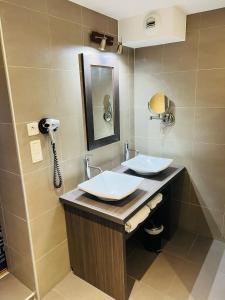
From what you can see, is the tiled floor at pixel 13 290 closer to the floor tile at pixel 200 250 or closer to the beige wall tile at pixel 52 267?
the beige wall tile at pixel 52 267

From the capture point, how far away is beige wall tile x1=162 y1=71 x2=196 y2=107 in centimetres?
220

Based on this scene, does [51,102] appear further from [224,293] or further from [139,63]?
[224,293]

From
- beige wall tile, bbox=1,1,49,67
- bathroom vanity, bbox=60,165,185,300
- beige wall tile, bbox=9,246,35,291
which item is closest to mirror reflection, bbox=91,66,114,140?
beige wall tile, bbox=1,1,49,67

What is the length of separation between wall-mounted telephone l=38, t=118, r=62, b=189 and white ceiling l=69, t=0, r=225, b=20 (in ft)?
3.06

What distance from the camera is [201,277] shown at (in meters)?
1.94

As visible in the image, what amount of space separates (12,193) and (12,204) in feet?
0.32

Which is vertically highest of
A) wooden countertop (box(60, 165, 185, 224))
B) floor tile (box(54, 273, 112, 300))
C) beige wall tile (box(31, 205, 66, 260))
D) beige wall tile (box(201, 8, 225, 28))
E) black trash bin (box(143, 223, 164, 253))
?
beige wall tile (box(201, 8, 225, 28))

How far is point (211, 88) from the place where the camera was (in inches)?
82.7

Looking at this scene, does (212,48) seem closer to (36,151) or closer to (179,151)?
(179,151)

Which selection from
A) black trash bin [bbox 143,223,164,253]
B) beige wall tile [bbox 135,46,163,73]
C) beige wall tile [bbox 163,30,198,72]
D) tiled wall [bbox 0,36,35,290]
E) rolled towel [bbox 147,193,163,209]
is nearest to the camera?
tiled wall [bbox 0,36,35,290]

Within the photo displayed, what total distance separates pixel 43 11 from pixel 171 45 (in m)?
1.26

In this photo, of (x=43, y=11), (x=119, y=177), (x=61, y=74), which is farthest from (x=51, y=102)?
(x=119, y=177)

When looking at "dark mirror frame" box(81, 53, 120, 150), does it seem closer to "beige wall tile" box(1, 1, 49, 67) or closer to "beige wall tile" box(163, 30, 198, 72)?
"beige wall tile" box(1, 1, 49, 67)

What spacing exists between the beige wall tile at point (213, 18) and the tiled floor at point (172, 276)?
2106 millimetres
